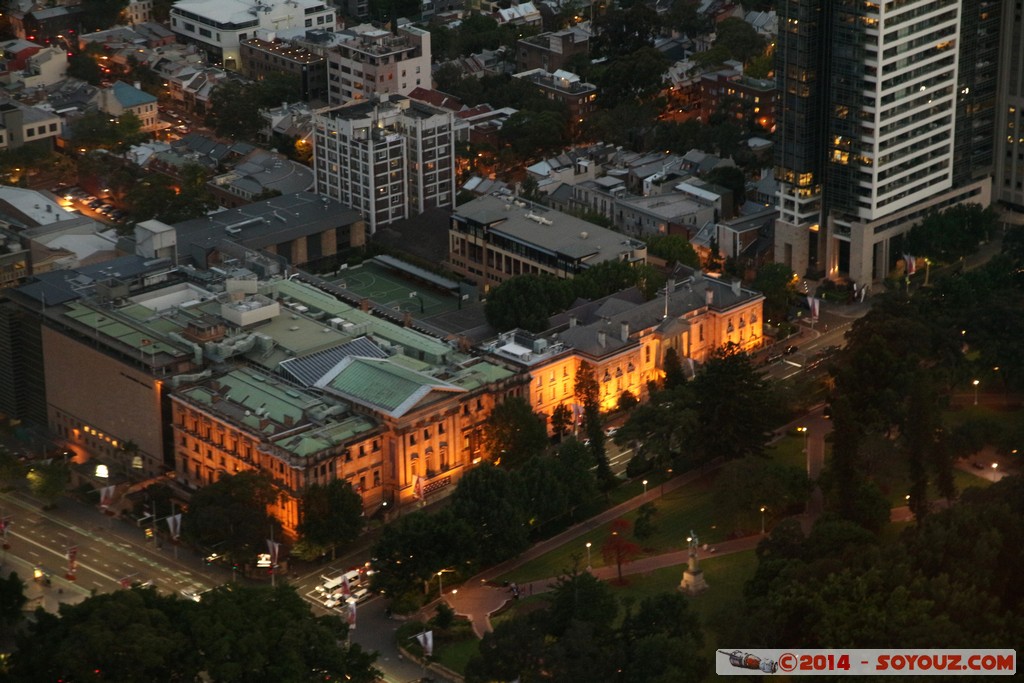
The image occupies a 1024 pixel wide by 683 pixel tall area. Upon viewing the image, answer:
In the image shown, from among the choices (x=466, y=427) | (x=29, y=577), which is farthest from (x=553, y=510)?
(x=29, y=577)

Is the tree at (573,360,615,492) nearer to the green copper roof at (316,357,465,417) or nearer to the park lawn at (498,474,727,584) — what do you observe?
the park lawn at (498,474,727,584)

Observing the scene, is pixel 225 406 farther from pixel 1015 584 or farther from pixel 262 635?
pixel 1015 584

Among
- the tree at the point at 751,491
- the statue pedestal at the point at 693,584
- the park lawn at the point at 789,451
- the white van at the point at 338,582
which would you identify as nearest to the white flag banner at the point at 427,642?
the white van at the point at 338,582

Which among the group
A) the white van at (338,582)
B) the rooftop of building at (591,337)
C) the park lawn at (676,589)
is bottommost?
the white van at (338,582)

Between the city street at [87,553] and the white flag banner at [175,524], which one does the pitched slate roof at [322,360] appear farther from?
the city street at [87,553]

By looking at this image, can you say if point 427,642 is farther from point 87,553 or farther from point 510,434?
point 87,553
